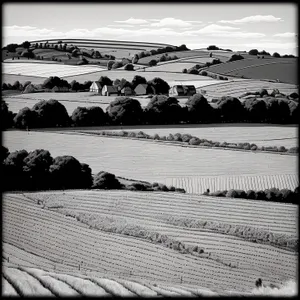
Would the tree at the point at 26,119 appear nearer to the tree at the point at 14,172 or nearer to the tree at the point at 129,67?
the tree at the point at 14,172

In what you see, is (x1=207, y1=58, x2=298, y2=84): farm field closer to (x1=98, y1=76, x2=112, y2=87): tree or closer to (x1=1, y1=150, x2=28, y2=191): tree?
(x1=98, y1=76, x2=112, y2=87): tree

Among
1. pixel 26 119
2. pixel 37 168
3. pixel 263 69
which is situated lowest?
pixel 37 168

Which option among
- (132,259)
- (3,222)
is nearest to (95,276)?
(132,259)

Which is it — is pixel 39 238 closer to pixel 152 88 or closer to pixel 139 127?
pixel 139 127

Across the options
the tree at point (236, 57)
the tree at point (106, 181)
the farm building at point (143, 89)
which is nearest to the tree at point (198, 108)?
the farm building at point (143, 89)

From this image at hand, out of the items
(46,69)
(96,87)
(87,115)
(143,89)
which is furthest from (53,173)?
(143,89)

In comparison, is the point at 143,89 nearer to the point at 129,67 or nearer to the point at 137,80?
the point at 137,80
